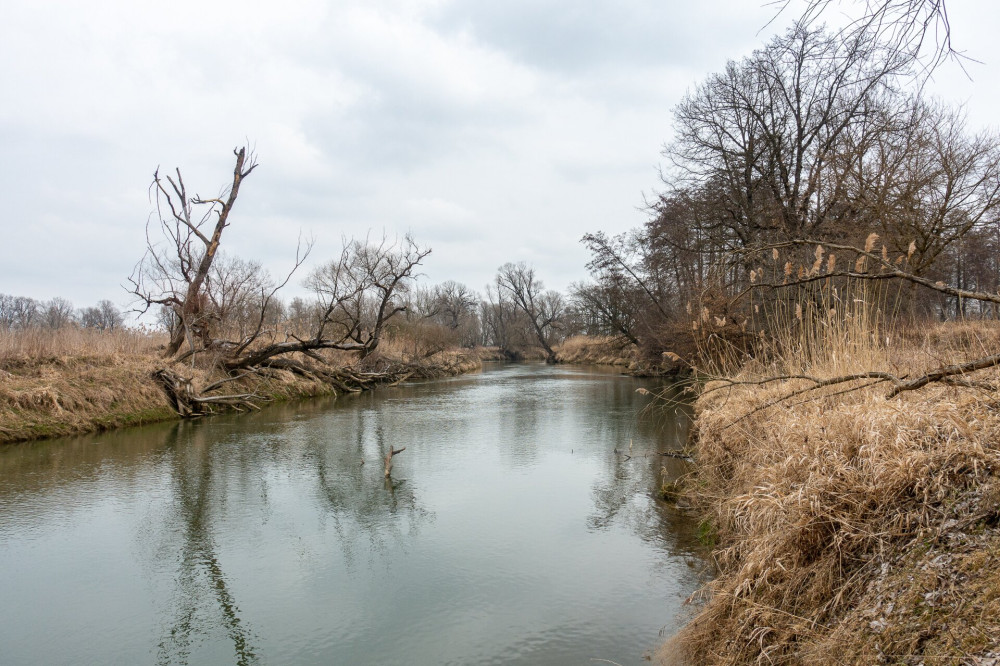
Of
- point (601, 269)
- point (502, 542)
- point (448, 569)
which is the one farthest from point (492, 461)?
point (601, 269)

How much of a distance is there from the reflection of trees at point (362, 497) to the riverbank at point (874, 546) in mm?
2722

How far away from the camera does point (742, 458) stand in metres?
5.06

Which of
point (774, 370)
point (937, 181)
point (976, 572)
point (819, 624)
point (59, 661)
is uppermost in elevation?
point (937, 181)

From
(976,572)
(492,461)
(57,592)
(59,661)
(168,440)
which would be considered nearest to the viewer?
(976,572)

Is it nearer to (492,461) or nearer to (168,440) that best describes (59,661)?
(492,461)

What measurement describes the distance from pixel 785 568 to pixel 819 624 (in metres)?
0.38

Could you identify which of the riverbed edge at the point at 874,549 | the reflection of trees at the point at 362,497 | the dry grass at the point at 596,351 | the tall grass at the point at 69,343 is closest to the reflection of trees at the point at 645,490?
the riverbed edge at the point at 874,549

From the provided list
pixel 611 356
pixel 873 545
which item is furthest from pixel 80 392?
pixel 611 356

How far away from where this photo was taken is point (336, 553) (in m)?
4.73

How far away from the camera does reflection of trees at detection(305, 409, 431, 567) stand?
5133 mm

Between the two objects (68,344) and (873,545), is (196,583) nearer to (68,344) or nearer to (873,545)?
(873,545)

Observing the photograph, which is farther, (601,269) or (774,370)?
(601,269)

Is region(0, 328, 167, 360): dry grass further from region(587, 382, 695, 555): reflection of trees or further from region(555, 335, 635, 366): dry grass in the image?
region(555, 335, 635, 366): dry grass

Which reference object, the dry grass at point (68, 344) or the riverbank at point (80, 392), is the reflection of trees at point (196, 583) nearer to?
the riverbank at point (80, 392)
